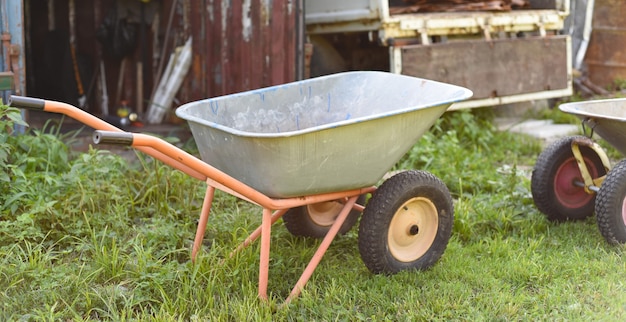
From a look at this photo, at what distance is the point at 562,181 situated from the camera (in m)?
4.91

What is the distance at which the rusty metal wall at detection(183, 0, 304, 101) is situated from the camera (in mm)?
6371

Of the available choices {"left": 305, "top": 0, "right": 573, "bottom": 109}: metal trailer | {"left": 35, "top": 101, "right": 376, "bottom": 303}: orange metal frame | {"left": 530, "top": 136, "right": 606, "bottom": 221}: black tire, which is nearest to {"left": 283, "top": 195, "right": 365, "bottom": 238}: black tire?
{"left": 35, "top": 101, "right": 376, "bottom": 303}: orange metal frame

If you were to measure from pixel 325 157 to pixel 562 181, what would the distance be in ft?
6.47

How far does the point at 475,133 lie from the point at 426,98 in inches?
119

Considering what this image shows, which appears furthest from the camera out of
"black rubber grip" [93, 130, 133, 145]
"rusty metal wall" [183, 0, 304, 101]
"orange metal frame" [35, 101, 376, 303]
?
"rusty metal wall" [183, 0, 304, 101]

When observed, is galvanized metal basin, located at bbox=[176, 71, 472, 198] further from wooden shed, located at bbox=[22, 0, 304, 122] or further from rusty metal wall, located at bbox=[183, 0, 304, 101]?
wooden shed, located at bbox=[22, 0, 304, 122]

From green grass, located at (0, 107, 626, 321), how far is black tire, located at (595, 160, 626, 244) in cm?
10

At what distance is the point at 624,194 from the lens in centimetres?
434

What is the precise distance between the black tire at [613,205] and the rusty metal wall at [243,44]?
9.19 feet

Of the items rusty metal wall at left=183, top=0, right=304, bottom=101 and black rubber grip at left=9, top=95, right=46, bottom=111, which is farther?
rusty metal wall at left=183, top=0, right=304, bottom=101

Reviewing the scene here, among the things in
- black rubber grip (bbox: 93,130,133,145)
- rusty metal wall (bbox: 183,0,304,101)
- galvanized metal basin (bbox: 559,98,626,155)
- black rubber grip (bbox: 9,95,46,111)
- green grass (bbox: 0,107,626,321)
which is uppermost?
rusty metal wall (bbox: 183,0,304,101)

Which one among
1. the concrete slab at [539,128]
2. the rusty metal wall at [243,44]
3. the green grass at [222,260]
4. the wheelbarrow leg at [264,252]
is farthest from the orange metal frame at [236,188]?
the concrete slab at [539,128]

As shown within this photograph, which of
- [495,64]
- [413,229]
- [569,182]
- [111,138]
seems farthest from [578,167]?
[111,138]

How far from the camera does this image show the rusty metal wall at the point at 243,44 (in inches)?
251
